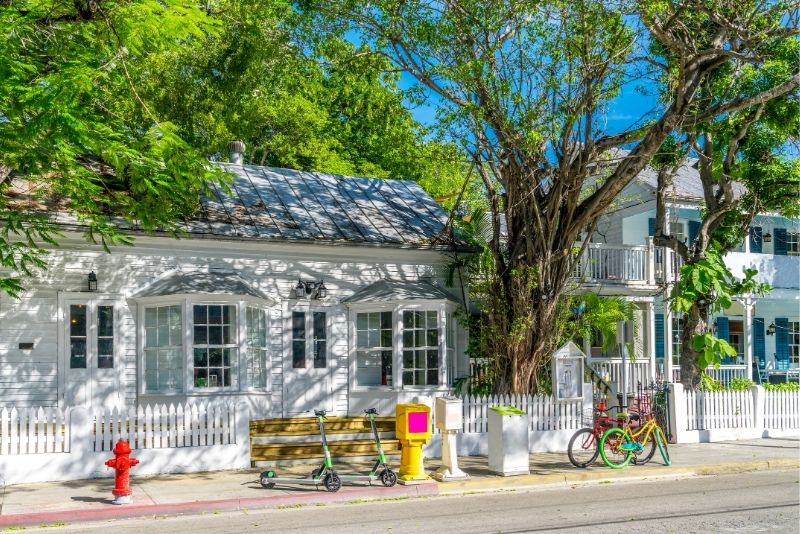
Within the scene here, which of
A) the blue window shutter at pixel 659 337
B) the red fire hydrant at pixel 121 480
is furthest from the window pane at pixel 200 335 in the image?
the blue window shutter at pixel 659 337

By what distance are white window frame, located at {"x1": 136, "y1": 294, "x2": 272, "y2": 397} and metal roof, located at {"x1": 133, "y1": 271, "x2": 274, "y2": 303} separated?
0.11 metres

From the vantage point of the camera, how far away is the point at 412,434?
12977mm

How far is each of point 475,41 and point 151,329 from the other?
7752 mm

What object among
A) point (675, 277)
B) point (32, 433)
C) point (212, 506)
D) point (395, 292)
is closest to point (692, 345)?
point (675, 277)

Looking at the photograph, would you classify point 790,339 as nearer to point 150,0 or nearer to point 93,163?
point 93,163

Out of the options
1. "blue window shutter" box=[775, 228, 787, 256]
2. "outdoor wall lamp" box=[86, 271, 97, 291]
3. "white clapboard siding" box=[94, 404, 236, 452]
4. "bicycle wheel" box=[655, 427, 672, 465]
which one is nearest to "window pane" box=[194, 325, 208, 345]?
"white clapboard siding" box=[94, 404, 236, 452]

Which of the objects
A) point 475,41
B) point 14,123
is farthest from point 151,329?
point 475,41

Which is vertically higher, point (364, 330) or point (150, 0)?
point (150, 0)

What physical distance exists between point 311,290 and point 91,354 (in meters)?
4.30

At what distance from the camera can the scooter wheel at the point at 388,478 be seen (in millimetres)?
12766

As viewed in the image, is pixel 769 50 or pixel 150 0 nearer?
pixel 150 0

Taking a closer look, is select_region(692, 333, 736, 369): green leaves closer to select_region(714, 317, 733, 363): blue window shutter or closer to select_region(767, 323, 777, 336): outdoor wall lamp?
select_region(714, 317, 733, 363): blue window shutter

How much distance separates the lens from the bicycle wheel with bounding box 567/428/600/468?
14.5 m

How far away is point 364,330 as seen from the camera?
1830cm
